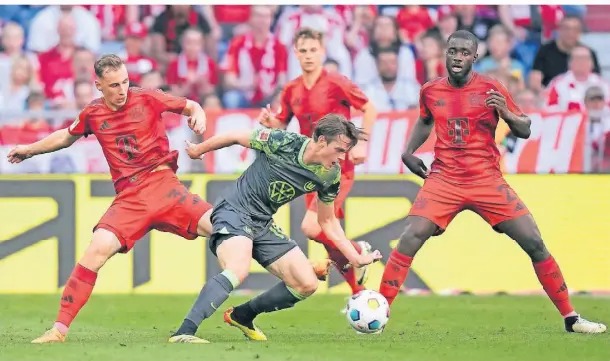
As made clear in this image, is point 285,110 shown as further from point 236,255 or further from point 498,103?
point 236,255

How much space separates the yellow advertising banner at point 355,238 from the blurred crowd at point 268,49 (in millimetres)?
3080

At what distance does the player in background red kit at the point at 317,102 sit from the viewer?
1120 centimetres

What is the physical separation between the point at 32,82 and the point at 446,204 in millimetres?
9289

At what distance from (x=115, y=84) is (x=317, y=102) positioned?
2.55 meters

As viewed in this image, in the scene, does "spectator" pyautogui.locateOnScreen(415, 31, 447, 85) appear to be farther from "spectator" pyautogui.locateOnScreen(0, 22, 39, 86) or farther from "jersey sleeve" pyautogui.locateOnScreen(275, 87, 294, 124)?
"jersey sleeve" pyautogui.locateOnScreen(275, 87, 294, 124)

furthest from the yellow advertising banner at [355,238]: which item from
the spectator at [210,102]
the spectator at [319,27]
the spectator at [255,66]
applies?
the spectator at [319,27]

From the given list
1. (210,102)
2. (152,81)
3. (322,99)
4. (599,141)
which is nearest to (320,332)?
(322,99)

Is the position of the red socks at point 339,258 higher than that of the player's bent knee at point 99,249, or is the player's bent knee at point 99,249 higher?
the player's bent knee at point 99,249

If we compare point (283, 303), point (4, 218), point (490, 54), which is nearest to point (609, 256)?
point (490, 54)

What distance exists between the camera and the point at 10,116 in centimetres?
1459

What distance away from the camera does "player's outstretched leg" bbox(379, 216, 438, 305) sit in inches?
376

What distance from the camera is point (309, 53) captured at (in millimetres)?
11195

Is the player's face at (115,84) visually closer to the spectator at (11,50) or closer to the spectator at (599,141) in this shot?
the spectator at (599,141)

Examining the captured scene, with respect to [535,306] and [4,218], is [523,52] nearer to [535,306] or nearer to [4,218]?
[535,306]
